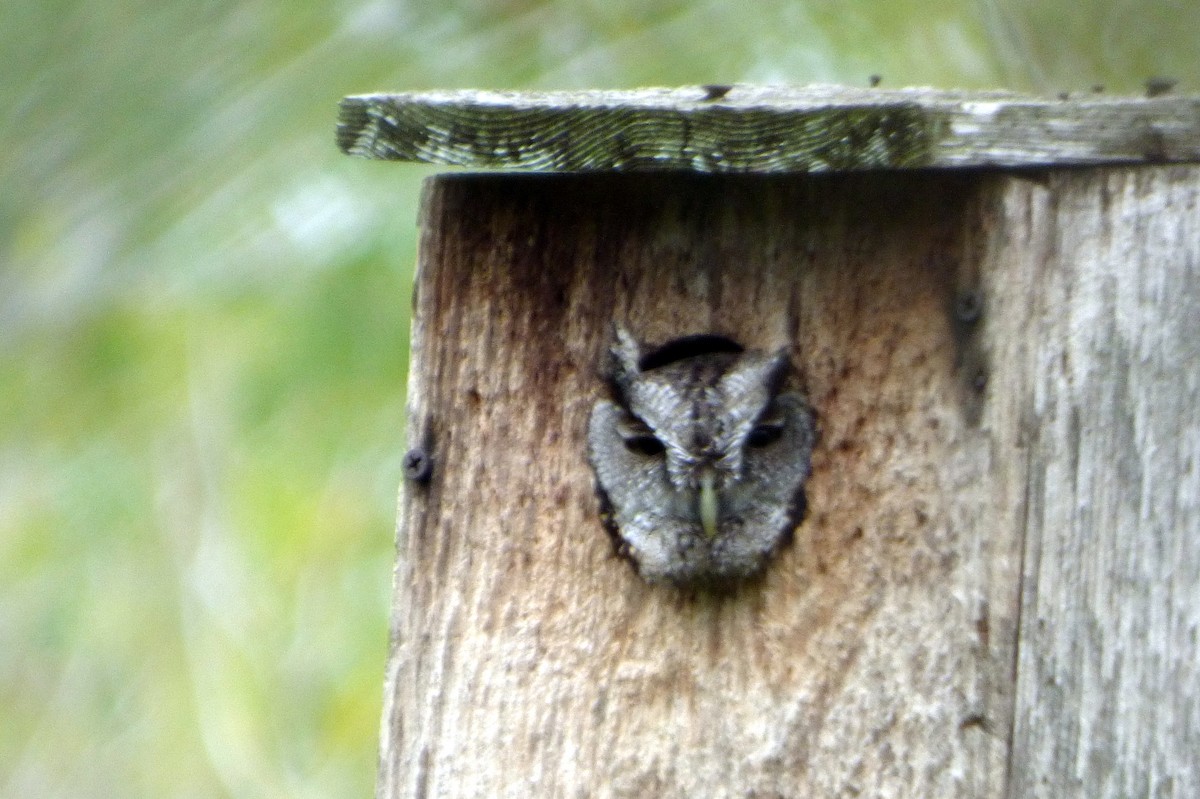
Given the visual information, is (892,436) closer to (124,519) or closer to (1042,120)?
(1042,120)

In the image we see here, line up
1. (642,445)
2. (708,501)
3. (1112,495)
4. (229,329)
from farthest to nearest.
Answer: (229,329), (642,445), (708,501), (1112,495)

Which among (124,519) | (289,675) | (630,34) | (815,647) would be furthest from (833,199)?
(124,519)

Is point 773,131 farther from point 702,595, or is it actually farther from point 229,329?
point 229,329

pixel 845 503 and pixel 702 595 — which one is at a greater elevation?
pixel 845 503

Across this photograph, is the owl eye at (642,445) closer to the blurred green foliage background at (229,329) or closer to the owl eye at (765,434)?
the owl eye at (765,434)

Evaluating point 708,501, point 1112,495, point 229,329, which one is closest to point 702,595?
point 708,501
